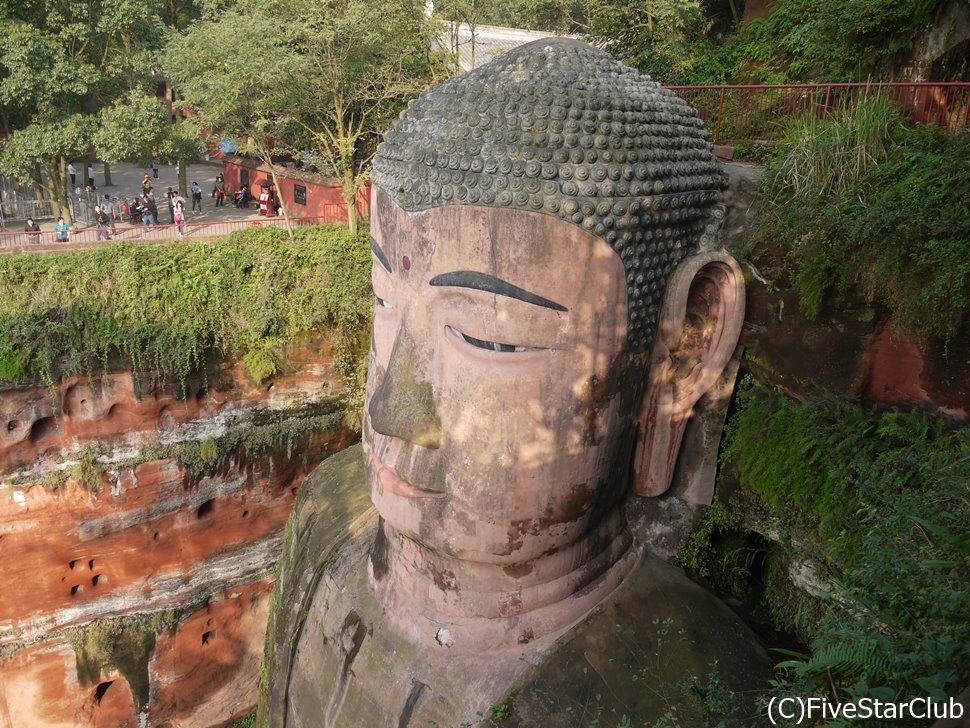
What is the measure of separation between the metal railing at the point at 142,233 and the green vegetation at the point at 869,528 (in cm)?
1116

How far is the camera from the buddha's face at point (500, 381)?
3.61 metres

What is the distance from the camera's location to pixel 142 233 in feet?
47.4

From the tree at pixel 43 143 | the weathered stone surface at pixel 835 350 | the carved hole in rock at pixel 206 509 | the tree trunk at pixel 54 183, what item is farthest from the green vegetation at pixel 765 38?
the tree trunk at pixel 54 183

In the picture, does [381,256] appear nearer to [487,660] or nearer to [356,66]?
[487,660]

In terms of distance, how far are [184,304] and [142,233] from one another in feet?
11.5

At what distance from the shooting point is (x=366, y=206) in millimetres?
15211

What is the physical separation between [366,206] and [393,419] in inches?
474

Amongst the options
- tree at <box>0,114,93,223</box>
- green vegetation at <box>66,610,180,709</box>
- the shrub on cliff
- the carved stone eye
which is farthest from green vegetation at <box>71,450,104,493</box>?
the shrub on cliff

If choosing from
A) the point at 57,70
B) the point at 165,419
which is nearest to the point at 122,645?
the point at 165,419

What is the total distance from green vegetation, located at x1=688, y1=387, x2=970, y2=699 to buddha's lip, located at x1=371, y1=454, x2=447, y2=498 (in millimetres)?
1667

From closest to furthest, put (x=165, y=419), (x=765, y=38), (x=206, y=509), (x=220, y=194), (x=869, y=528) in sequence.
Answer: (x=869, y=528) < (x=765, y=38) < (x=165, y=419) < (x=206, y=509) < (x=220, y=194)

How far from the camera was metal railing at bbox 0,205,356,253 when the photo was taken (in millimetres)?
12812

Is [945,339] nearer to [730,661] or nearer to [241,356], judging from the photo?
[730,661]

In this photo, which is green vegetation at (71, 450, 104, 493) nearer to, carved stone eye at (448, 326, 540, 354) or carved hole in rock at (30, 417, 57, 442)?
carved hole in rock at (30, 417, 57, 442)
